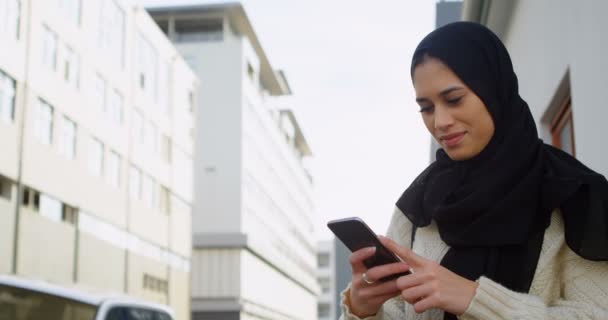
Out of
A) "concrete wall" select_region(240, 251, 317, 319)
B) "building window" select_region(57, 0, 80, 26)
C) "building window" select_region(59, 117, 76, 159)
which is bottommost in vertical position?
"concrete wall" select_region(240, 251, 317, 319)

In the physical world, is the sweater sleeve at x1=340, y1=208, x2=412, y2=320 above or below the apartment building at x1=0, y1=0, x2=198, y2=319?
below

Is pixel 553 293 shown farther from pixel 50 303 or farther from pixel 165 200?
pixel 165 200

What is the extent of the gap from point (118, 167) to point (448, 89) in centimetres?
3229

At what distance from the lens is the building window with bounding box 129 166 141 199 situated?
35.1 meters

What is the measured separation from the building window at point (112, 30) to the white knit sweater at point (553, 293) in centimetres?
3040

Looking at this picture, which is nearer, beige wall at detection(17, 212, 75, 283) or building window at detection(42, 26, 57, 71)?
beige wall at detection(17, 212, 75, 283)

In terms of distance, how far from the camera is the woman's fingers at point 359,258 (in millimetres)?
1902

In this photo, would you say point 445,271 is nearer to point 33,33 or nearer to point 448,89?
point 448,89

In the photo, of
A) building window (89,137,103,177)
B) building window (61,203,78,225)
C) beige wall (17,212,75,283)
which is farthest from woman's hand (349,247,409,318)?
building window (89,137,103,177)

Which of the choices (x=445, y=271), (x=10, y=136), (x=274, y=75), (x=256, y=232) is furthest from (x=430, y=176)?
(x=274, y=75)

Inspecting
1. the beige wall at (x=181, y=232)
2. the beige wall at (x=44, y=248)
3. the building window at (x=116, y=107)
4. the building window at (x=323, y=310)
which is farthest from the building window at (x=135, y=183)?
the building window at (x=323, y=310)

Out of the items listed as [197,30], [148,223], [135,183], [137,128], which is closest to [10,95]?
[137,128]

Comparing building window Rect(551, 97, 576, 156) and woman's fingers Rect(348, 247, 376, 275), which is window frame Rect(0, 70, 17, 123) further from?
woman's fingers Rect(348, 247, 376, 275)

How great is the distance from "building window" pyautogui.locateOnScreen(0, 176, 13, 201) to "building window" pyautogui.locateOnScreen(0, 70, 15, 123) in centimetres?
170
